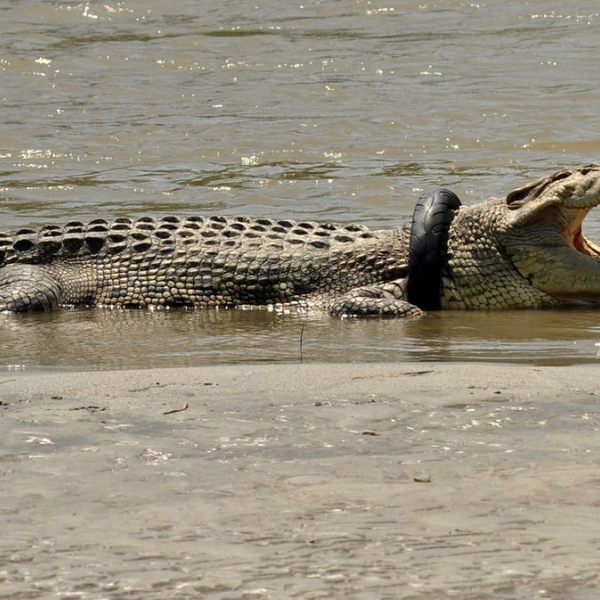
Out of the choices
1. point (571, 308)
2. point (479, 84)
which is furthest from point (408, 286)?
point (479, 84)

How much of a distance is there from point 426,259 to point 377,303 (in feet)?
1.67

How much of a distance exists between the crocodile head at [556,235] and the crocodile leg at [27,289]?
9.53 ft

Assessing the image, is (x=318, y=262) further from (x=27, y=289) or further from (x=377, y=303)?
(x=27, y=289)

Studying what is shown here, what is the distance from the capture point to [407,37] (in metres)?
18.6

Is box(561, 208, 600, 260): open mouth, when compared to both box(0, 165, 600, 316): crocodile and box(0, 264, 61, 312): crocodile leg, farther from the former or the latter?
box(0, 264, 61, 312): crocodile leg

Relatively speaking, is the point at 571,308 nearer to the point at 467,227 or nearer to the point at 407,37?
the point at 467,227

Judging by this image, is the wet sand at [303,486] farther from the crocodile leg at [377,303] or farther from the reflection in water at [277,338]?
the crocodile leg at [377,303]

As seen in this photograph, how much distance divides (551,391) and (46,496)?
1.91m

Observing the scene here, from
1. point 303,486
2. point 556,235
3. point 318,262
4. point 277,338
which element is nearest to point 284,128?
point 318,262

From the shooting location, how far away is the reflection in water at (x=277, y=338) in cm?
560

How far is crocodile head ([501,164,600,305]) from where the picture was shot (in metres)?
7.34

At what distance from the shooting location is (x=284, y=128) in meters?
13.9

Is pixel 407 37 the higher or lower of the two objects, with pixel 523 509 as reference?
higher

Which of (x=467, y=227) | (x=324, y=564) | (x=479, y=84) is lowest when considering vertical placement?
(x=324, y=564)
